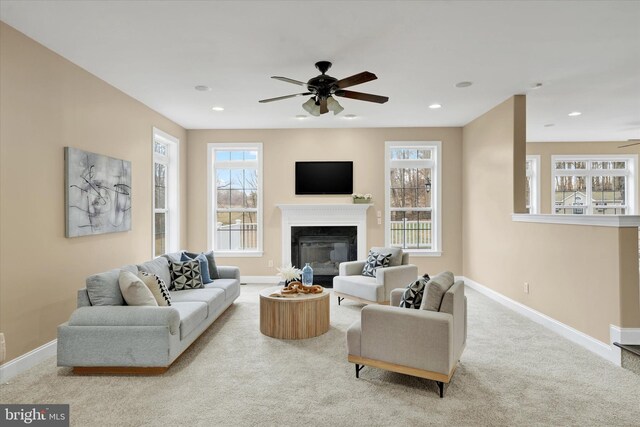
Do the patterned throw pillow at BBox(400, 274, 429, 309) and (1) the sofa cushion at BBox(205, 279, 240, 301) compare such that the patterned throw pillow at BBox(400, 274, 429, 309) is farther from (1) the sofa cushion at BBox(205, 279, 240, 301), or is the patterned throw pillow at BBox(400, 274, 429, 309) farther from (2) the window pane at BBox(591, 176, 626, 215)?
(2) the window pane at BBox(591, 176, 626, 215)

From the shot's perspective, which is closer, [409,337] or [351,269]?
[409,337]

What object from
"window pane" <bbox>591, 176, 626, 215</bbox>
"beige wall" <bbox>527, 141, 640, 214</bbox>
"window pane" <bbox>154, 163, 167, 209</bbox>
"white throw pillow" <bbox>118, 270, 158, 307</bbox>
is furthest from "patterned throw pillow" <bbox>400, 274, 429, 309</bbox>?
"window pane" <bbox>591, 176, 626, 215</bbox>

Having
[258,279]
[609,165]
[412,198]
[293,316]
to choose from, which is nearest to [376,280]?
[293,316]

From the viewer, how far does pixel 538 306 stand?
4.35 m

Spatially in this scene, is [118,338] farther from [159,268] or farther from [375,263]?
[375,263]

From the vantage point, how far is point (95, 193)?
397cm

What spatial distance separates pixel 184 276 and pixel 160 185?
7.48ft

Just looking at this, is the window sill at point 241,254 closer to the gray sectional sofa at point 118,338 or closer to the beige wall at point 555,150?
the gray sectional sofa at point 118,338

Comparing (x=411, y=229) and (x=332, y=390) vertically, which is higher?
(x=411, y=229)

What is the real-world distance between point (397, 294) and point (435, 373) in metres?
0.91

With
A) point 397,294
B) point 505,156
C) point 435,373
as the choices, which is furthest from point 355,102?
point 435,373

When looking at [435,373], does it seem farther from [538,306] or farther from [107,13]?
[107,13]

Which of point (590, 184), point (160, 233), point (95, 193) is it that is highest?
point (590, 184)

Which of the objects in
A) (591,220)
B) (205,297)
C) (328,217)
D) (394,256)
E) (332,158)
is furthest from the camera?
(332,158)
